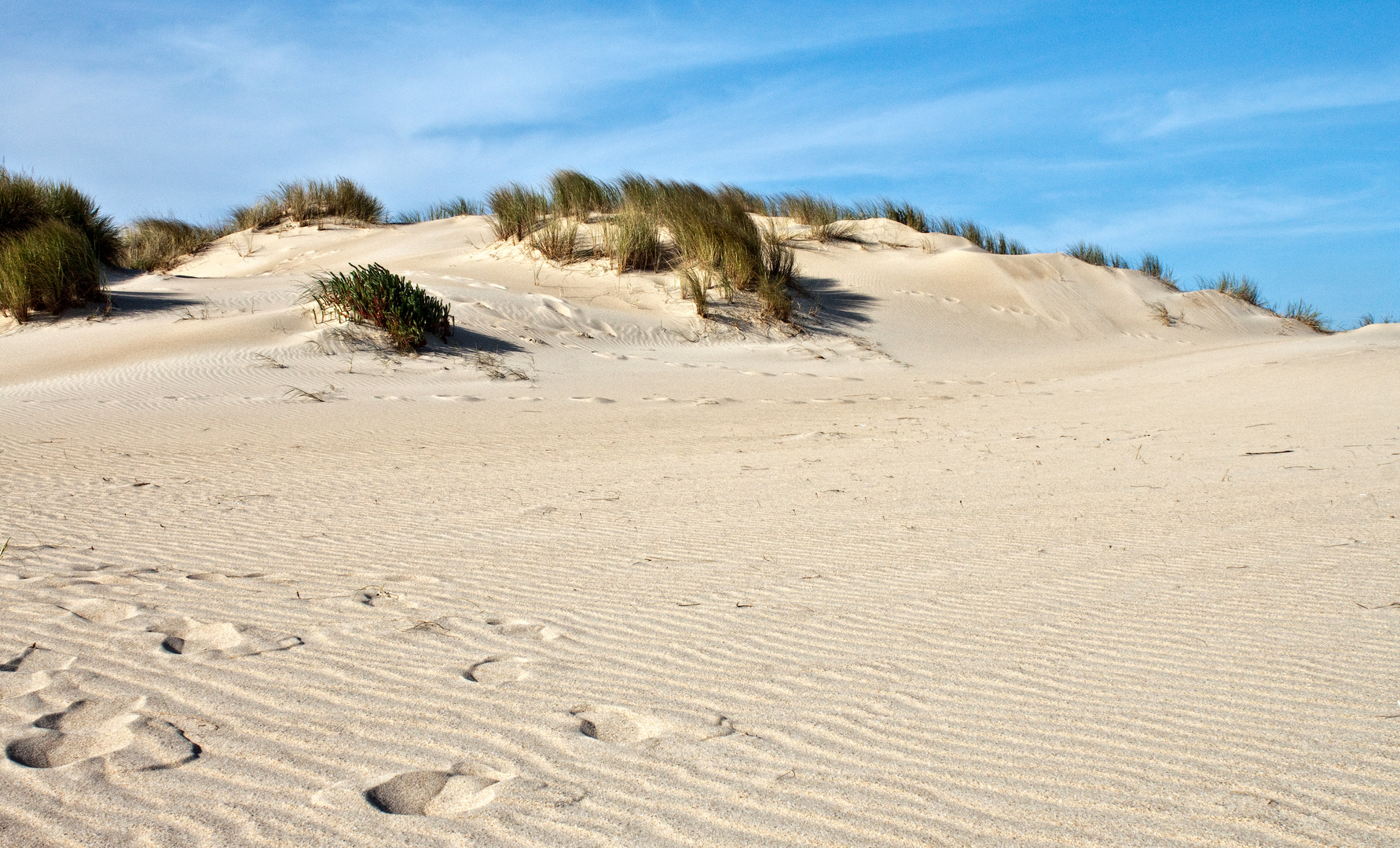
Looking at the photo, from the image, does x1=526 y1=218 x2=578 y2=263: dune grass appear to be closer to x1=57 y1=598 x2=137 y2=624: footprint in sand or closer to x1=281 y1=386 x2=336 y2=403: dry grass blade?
x1=281 y1=386 x2=336 y2=403: dry grass blade

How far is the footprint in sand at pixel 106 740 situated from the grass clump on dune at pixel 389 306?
8.77m

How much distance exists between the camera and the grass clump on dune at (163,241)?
62.2 feet

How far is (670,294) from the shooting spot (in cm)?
1435

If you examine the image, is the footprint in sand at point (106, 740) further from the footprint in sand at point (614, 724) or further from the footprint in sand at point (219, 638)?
the footprint in sand at point (614, 724)

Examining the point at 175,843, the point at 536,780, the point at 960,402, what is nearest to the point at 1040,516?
the point at 536,780

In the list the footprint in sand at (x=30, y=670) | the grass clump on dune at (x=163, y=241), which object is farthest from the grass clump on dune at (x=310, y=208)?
the footprint in sand at (x=30, y=670)

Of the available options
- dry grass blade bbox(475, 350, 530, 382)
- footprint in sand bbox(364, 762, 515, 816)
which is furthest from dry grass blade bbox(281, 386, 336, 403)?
footprint in sand bbox(364, 762, 515, 816)

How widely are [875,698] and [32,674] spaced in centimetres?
208

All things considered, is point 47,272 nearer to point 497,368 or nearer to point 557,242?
point 497,368

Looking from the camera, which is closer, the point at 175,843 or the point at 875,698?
the point at 175,843

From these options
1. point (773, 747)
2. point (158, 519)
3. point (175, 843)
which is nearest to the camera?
point (175, 843)

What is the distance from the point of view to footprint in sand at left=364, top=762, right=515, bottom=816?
186 cm

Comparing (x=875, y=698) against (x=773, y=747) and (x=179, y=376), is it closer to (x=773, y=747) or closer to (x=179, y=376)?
(x=773, y=747)

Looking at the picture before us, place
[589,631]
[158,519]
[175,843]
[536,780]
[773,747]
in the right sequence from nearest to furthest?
[175,843]
[536,780]
[773,747]
[589,631]
[158,519]
